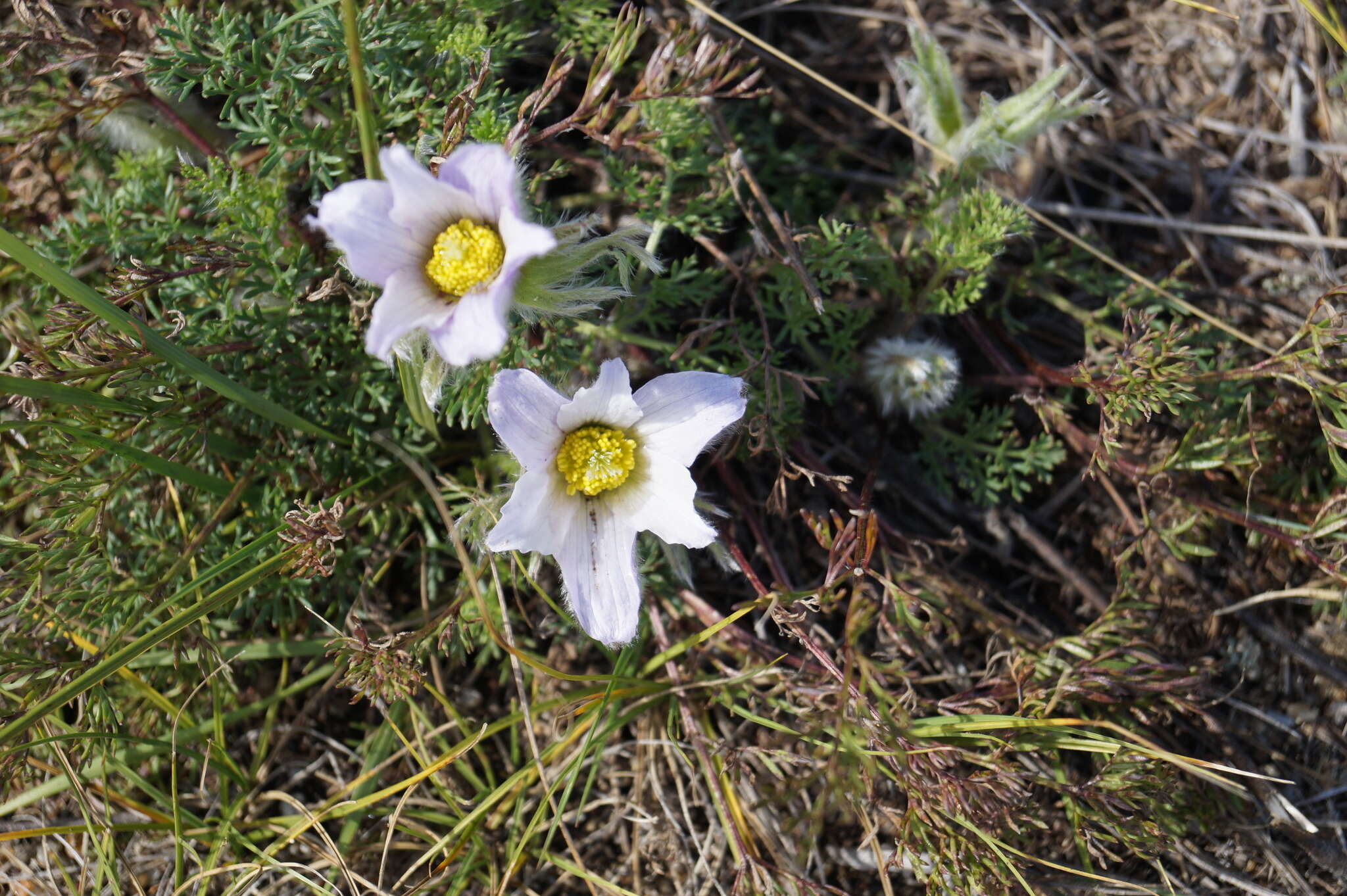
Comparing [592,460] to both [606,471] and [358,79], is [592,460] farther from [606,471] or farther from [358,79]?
[358,79]

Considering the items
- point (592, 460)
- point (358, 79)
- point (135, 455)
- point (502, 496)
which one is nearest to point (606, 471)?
point (592, 460)

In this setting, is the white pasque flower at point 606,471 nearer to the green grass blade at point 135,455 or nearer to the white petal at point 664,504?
the white petal at point 664,504

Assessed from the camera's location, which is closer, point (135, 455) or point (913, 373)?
point (135, 455)

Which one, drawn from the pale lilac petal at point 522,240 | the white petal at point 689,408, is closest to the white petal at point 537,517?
the white petal at point 689,408

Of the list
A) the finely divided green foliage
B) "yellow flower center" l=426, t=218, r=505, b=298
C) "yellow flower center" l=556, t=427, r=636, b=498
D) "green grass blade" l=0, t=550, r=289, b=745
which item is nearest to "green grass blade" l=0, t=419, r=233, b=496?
the finely divided green foliage

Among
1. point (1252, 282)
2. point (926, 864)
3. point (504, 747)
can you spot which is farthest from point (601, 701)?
point (1252, 282)

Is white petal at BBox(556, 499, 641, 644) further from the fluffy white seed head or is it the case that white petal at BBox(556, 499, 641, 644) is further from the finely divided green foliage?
the fluffy white seed head

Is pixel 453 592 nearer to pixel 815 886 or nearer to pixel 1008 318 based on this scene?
pixel 815 886
